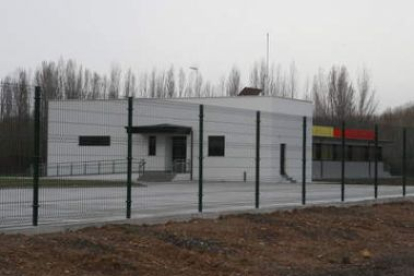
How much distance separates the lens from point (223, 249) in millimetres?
11992

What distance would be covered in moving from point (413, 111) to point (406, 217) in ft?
284

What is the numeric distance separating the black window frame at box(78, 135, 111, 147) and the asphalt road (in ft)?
3.11

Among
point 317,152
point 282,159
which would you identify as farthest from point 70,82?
point 282,159

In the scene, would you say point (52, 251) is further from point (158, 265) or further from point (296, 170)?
point (296, 170)

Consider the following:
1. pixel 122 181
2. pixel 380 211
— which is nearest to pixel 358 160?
pixel 380 211

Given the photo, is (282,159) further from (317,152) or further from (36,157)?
(317,152)

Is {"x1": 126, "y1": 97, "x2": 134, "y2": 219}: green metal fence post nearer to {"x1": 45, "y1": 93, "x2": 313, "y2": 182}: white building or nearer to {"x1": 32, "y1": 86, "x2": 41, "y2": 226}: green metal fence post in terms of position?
{"x1": 45, "y1": 93, "x2": 313, "y2": 182}: white building

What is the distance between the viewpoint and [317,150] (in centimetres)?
5944

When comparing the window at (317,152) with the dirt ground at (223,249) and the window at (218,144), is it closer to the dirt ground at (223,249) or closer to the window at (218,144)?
the window at (218,144)

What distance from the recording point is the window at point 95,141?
1235 cm

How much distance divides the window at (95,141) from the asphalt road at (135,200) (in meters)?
0.96

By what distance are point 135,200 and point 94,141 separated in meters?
6.70

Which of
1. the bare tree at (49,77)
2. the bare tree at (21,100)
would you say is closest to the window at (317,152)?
the bare tree at (49,77)

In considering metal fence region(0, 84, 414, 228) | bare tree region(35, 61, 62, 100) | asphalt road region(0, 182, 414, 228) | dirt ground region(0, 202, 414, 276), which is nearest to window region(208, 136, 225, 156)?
metal fence region(0, 84, 414, 228)
